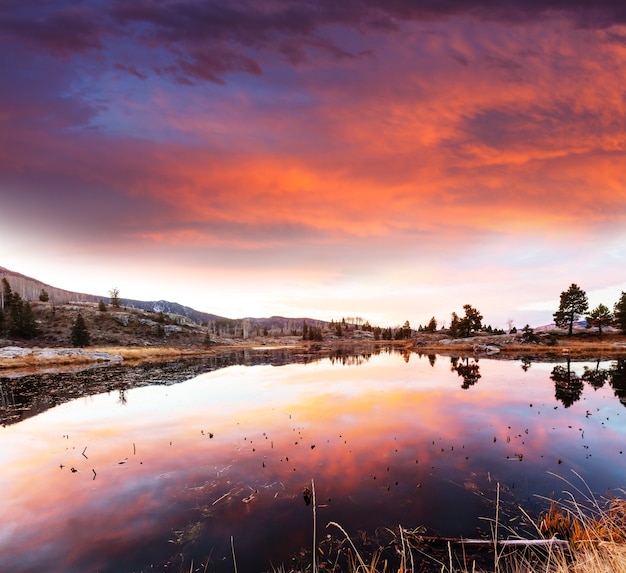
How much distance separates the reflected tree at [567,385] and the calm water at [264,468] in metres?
0.52

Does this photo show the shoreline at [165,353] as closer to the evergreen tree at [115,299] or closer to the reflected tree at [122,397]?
the reflected tree at [122,397]

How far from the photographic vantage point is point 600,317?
8088 centimetres

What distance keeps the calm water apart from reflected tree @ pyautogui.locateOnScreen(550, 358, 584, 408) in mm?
516

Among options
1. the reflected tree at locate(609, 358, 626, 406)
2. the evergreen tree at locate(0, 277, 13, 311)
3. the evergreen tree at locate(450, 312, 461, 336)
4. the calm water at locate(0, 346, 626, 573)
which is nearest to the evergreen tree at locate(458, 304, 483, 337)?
the evergreen tree at locate(450, 312, 461, 336)

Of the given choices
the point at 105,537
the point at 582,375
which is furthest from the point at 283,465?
the point at 582,375

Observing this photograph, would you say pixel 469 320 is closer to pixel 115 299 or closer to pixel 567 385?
pixel 567 385

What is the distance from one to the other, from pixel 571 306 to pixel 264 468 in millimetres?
100327

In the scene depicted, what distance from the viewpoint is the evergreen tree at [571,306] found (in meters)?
82.4

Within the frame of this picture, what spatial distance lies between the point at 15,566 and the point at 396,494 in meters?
10.9

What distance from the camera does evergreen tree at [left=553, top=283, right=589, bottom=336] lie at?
270ft

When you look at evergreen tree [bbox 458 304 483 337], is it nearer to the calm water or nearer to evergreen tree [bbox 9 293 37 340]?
the calm water

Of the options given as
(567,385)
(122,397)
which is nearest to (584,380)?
(567,385)

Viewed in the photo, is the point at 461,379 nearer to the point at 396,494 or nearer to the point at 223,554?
the point at 396,494

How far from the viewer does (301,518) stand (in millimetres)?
9570
